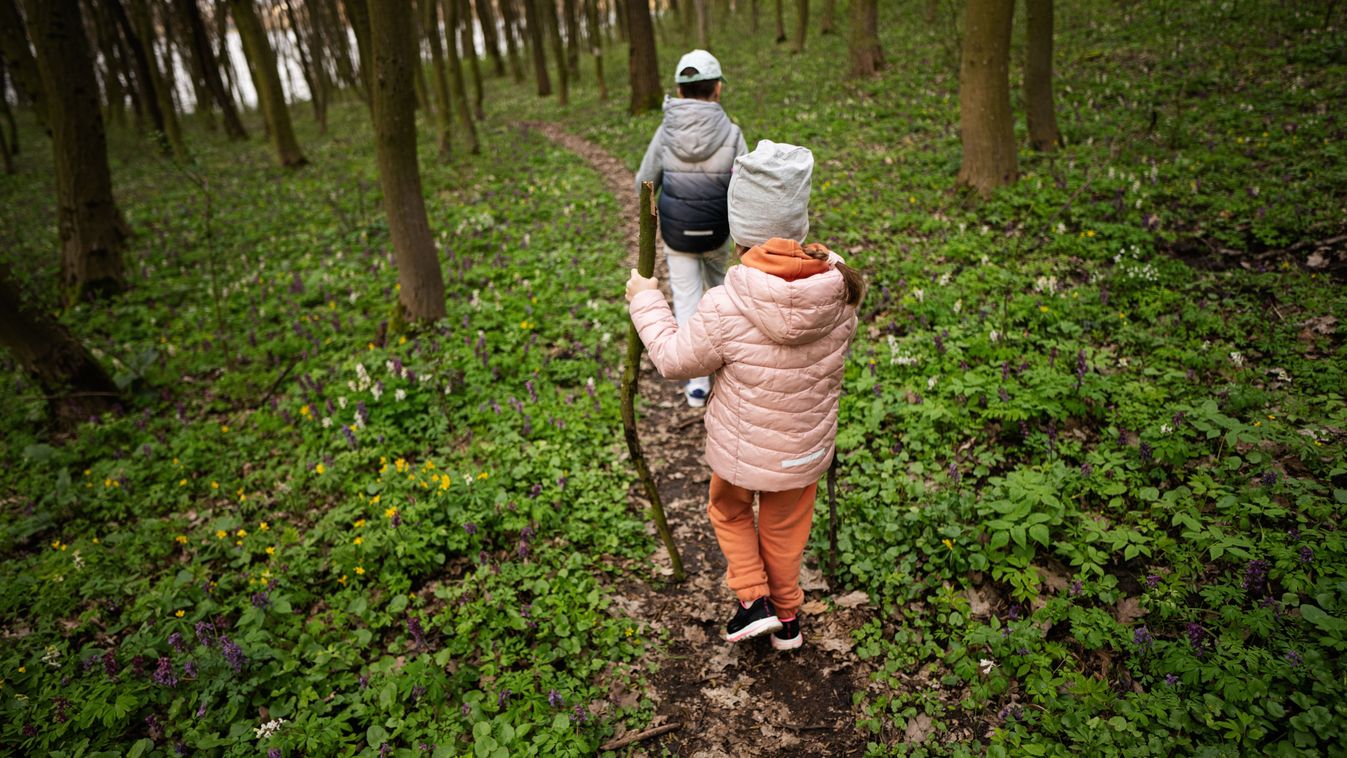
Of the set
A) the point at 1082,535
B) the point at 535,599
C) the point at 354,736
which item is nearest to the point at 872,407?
the point at 1082,535

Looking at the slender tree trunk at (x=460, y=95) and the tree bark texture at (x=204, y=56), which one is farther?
the tree bark texture at (x=204, y=56)

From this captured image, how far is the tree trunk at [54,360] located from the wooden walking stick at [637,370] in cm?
638

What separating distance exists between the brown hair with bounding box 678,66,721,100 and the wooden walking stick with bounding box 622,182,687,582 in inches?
76.1

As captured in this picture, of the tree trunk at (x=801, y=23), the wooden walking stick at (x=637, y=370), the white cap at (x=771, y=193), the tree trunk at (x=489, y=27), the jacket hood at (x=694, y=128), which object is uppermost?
the tree trunk at (x=489, y=27)

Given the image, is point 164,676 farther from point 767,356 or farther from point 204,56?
point 204,56

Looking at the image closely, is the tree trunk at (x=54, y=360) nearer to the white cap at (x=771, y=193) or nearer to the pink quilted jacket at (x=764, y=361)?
the pink quilted jacket at (x=764, y=361)

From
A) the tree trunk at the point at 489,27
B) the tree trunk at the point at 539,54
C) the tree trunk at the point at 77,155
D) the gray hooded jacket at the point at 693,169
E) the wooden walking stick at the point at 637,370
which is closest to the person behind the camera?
the wooden walking stick at the point at 637,370

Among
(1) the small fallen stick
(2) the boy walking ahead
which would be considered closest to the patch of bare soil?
(1) the small fallen stick

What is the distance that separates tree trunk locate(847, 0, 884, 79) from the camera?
16.1m

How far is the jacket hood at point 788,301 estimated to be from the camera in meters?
2.58

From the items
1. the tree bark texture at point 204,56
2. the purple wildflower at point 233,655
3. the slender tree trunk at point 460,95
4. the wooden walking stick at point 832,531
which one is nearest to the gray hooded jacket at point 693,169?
the wooden walking stick at point 832,531

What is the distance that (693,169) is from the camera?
4820 millimetres

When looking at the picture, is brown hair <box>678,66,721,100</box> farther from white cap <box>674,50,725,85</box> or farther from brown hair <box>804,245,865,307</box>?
brown hair <box>804,245,865,307</box>

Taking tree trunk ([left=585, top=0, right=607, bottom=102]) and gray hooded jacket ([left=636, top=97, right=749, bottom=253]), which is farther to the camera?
tree trunk ([left=585, top=0, right=607, bottom=102])
